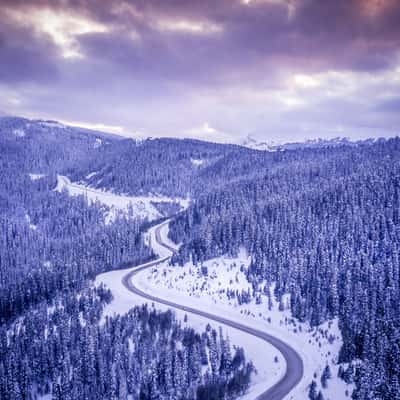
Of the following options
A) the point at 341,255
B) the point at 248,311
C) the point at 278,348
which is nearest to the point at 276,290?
the point at 248,311

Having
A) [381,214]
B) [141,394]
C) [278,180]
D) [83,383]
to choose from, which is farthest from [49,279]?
[278,180]

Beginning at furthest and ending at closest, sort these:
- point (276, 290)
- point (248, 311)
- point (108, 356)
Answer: point (276, 290) → point (248, 311) → point (108, 356)

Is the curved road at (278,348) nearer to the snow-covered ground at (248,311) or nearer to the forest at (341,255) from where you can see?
the snow-covered ground at (248,311)

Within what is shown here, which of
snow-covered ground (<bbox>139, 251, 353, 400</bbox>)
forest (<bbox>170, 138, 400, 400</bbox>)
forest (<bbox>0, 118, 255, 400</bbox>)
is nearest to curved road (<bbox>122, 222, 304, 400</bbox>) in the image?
snow-covered ground (<bbox>139, 251, 353, 400</bbox>)

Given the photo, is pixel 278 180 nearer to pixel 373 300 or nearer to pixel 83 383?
pixel 373 300

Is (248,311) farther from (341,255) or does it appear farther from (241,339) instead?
(341,255)

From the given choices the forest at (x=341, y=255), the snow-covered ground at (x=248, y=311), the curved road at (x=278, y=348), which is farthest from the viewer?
the snow-covered ground at (x=248, y=311)

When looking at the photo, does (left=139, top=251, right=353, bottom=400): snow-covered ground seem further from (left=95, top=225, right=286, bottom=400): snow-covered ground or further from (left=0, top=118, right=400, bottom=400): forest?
(left=0, top=118, right=400, bottom=400): forest

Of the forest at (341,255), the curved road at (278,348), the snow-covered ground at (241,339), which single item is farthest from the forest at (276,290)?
the curved road at (278,348)
